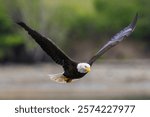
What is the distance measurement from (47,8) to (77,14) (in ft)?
7.32

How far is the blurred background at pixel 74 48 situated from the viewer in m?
31.6

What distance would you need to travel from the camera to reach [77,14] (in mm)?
40406

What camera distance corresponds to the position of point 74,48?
39781mm

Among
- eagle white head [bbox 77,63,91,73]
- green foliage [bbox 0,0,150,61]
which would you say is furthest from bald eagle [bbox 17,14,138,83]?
green foliage [bbox 0,0,150,61]

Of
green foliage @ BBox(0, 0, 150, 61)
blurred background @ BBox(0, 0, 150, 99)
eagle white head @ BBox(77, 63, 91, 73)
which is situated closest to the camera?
eagle white head @ BBox(77, 63, 91, 73)

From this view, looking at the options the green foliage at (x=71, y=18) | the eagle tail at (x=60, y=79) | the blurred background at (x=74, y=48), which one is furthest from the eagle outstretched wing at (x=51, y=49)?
the green foliage at (x=71, y=18)

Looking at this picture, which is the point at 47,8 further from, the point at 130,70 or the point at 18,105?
the point at 18,105

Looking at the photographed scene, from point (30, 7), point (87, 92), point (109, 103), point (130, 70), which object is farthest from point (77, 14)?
point (109, 103)

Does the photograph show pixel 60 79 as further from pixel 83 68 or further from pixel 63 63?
pixel 83 68

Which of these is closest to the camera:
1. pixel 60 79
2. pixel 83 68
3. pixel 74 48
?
pixel 83 68

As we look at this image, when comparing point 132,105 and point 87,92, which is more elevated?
point 87,92

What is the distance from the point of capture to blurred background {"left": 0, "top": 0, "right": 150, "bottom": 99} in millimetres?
31562

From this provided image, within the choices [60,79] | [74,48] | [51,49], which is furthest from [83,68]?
[74,48]

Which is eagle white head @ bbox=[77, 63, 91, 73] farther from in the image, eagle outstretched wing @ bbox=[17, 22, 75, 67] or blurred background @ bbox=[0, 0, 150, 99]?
blurred background @ bbox=[0, 0, 150, 99]
